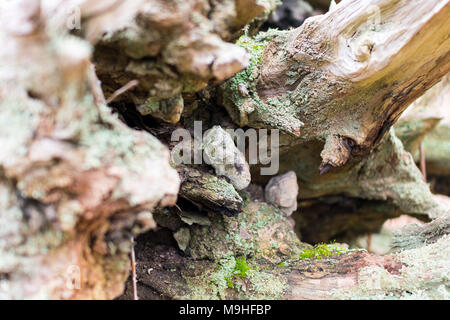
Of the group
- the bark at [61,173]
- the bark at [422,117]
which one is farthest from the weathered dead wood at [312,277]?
the bark at [422,117]

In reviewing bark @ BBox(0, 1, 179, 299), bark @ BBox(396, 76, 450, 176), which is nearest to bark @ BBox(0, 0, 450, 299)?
bark @ BBox(0, 1, 179, 299)

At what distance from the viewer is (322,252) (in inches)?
129

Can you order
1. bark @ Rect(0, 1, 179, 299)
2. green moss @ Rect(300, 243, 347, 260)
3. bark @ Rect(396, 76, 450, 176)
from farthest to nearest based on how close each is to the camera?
bark @ Rect(396, 76, 450, 176) < green moss @ Rect(300, 243, 347, 260) < bark @ Rect(0, 1, 179, 299)

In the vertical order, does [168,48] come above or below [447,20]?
below

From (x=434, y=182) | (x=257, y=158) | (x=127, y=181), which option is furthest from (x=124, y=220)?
(x=434, y=182)

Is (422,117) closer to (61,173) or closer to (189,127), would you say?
(189,127)

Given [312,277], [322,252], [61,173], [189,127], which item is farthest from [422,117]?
[61,173]

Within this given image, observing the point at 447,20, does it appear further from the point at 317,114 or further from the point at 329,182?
the point at 329,182

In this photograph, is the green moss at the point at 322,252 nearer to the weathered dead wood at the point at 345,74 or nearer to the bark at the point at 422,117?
the weathered dead wood at the point at 345,74

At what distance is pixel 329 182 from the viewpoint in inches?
176

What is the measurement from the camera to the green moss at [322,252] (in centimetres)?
319

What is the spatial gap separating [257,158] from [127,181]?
2.00 meters

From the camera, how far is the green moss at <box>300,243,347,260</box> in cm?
319

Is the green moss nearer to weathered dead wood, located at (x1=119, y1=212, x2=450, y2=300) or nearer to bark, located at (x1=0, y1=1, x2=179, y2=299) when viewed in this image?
weathered dead wood, located at (x1=119, y1=212, x2=450, y2=300)
